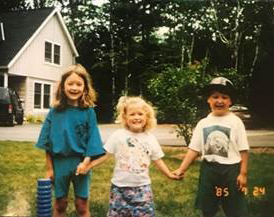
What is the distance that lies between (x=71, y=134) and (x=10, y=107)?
920 mm

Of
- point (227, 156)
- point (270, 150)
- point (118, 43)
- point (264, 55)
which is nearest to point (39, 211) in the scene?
point (227, 156)

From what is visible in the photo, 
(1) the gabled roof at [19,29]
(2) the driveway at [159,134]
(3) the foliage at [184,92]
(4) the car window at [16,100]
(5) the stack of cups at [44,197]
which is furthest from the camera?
(1) the gabled roof at [19,29]

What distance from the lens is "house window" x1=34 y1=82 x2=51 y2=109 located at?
2.80 meters

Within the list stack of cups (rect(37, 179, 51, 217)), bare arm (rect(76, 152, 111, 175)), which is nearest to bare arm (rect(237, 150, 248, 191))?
bare arm (rect(76, 152, 111, 175))

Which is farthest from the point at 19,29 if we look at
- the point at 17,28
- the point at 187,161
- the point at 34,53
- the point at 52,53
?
the point at 187,161

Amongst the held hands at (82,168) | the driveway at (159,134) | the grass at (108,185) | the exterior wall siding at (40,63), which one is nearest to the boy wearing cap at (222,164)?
the grass at (108,185)

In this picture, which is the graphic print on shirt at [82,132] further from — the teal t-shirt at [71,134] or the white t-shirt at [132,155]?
the white t-shirt at [132,155]

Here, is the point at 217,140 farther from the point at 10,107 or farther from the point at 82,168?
the point at 10,107

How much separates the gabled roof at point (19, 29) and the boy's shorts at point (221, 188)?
1338mm

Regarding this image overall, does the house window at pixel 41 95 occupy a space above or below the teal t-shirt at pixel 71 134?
above

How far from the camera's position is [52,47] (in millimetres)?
3127

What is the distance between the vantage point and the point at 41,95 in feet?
9.43

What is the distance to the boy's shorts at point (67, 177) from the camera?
89.0 inches

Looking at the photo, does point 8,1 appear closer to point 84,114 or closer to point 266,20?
point 84,114
